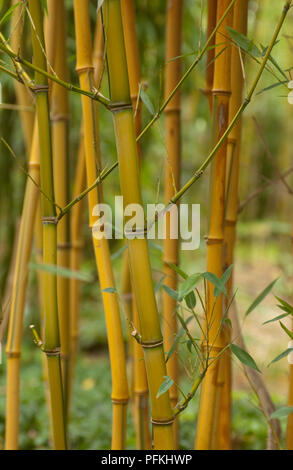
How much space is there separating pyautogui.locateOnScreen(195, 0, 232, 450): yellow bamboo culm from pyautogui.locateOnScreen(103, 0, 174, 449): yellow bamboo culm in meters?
0.11

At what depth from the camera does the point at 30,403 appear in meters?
1.89

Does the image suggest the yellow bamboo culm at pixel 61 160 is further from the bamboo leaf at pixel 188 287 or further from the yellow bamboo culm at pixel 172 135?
the bamboo leaf at pixel 188 287

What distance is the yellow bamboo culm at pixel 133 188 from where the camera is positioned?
547 mm

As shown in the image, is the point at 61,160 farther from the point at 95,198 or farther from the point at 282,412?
the point at 282,412

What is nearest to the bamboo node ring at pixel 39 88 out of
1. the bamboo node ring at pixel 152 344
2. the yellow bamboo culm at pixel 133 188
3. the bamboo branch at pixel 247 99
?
the yellow bamboo culm at pixel 133 188

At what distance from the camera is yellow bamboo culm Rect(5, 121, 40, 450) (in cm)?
80

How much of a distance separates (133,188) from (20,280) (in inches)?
13.0

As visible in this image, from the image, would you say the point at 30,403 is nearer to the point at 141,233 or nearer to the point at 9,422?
the point at 9,422

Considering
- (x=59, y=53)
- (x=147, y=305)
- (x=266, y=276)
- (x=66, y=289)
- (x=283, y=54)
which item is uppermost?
(x=283, y=54)

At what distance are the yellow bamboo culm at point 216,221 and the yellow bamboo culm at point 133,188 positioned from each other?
11cm

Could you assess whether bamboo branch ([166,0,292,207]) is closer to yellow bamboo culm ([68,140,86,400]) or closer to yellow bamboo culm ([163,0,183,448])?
yellow bamboo culm ([163,0,183,448])

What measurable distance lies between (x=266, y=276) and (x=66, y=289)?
430 centimetres
